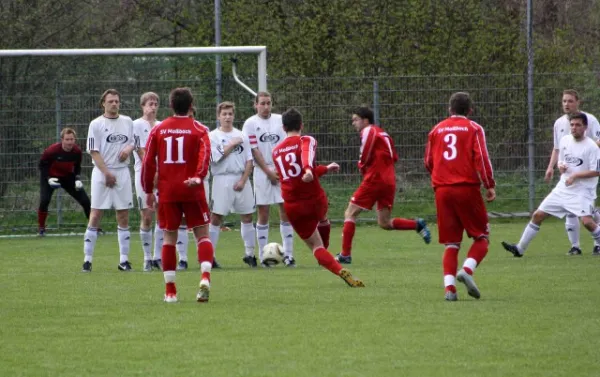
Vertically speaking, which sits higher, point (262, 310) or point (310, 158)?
point (310, 158)

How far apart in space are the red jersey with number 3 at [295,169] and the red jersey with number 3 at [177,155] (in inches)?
55.5

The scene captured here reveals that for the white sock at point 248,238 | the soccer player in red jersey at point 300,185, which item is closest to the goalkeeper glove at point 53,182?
the white sock at point 248,238

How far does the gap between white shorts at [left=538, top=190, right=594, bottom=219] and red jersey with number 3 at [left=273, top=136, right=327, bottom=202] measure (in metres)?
4.29

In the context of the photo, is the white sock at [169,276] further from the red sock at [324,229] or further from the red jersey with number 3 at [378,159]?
the red jersey with number 3 at [378,159]

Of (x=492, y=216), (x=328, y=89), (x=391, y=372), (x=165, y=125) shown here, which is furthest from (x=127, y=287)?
(x=492, y=216)

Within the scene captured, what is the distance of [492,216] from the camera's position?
22516 millimetres

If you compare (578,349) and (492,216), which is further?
(492,216)

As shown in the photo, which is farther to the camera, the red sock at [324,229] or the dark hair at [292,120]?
the red sock at [324,229]

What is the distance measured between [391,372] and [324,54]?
1819cm

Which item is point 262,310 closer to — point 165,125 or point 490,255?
point 165,125

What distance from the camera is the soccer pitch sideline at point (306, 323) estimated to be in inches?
277

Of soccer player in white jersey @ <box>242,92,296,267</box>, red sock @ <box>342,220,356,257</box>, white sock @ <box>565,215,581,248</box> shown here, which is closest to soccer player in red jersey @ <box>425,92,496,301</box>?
red sock @ <box>342,220,356,257</box>

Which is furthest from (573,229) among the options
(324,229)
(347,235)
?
(324,229)

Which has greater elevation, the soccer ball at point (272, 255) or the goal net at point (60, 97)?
the goal net at point (60, 97)
